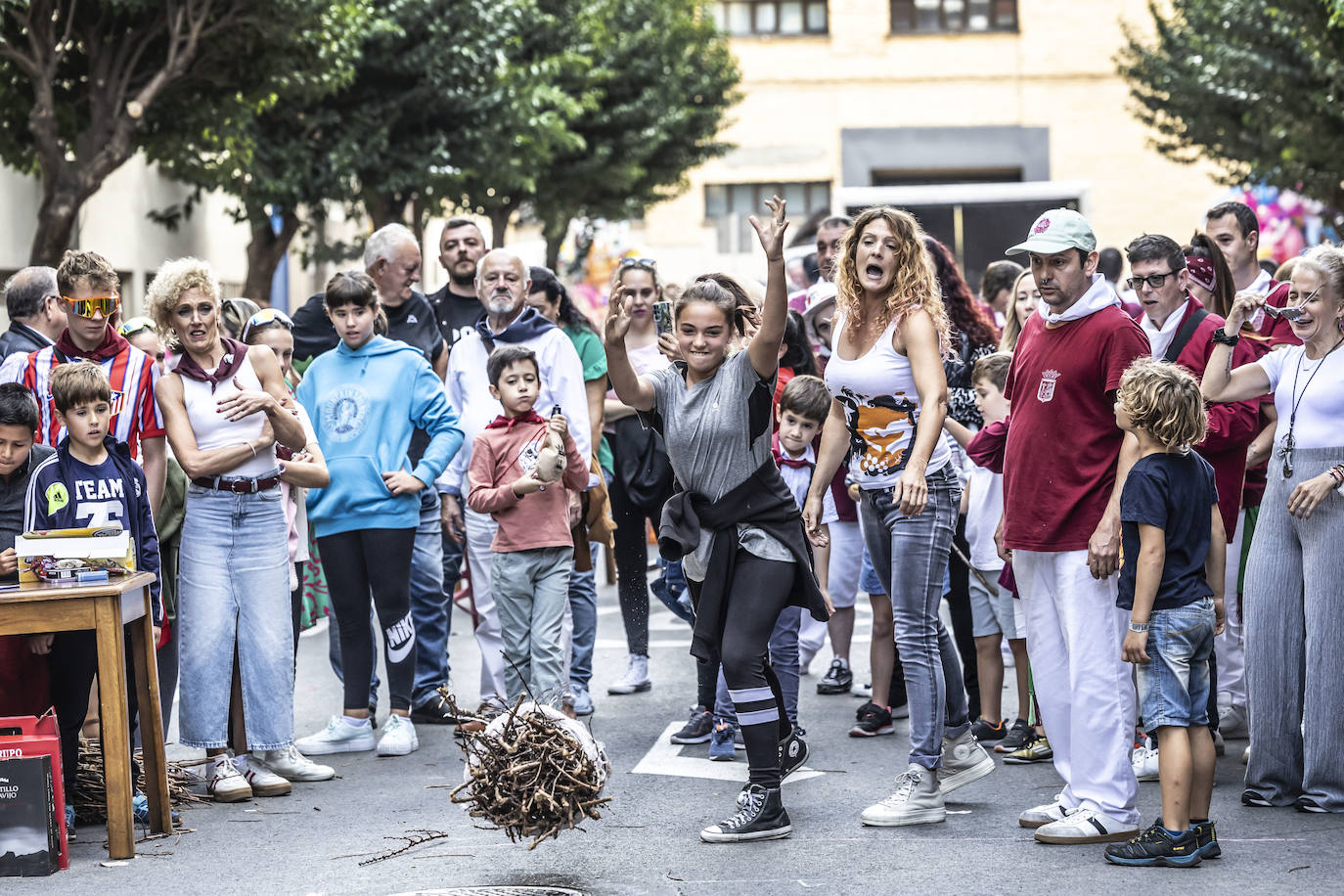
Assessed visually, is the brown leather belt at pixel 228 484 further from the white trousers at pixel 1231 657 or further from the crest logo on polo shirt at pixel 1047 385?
the white trousers at pixel 1231 657

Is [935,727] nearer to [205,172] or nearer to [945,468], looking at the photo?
[945,468]

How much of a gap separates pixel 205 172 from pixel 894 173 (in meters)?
26.6

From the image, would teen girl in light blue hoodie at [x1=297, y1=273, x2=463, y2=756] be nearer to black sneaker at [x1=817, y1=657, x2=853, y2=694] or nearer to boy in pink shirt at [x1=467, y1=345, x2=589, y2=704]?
boy in pink shirt at [x1=467, y1=345, x2=589, y2=704]

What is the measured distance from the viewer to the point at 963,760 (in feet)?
21.7

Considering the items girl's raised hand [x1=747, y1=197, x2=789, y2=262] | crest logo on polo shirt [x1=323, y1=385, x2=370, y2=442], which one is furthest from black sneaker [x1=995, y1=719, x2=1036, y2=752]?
crest logo on polo shirt [x1=323, y1=385, x2=370, y2=442]

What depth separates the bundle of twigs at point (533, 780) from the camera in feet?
17.5

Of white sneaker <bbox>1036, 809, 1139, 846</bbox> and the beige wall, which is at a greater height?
the beige wall

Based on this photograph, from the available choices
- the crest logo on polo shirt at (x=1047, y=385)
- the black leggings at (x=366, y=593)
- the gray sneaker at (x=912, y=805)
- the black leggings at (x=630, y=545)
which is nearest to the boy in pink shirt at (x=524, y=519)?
the black leggings at (x=366, y=593)

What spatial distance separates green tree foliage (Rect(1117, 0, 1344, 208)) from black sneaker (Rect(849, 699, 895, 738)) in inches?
332

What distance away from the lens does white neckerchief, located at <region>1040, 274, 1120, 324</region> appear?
5.87 meters

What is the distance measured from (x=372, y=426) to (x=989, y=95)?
1409 inches

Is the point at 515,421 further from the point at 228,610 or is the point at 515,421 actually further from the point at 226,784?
the point at 226,784

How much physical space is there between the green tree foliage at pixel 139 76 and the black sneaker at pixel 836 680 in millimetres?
8096

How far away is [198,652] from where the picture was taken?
6797mm
